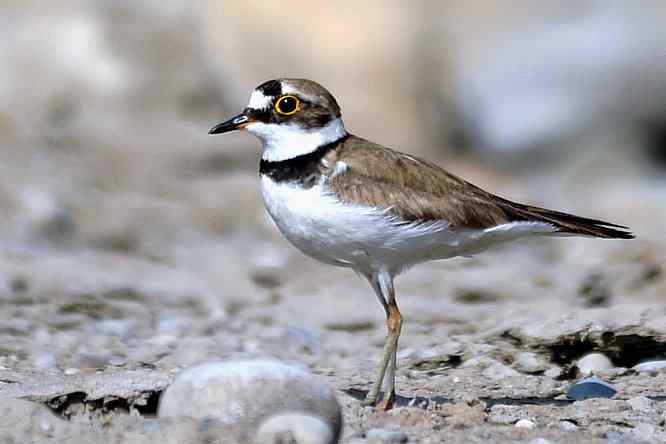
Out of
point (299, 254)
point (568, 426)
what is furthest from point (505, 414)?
point (299, 254)

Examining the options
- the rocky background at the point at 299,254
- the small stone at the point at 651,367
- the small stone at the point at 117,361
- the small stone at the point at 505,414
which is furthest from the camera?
the small stone at the point at 117,361

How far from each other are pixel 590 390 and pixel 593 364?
1.80 feet

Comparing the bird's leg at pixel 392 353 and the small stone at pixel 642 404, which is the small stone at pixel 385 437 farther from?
the small stone at pixel 642 404

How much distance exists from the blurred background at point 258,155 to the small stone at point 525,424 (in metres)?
1.21

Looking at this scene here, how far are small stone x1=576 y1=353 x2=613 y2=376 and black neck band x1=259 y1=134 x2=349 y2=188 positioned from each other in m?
1.70

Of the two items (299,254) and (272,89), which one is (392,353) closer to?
(272,89)

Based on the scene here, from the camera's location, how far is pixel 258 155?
1172cm

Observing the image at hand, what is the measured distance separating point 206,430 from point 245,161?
25.1 ft

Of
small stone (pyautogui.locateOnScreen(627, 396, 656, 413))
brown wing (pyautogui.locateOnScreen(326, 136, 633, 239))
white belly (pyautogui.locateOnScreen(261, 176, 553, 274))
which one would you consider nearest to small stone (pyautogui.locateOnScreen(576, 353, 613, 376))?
small stone (pyautogui.locateOnScreen(627, 396, 656, 413))

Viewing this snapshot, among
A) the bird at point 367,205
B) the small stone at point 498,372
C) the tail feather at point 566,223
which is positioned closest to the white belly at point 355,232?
the bird at point 367,205

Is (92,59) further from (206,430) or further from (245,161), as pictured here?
(206,430)

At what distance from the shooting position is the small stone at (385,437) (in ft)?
13.9

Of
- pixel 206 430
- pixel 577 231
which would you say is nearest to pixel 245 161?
pixel 577 231

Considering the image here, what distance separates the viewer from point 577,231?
17.0ft
